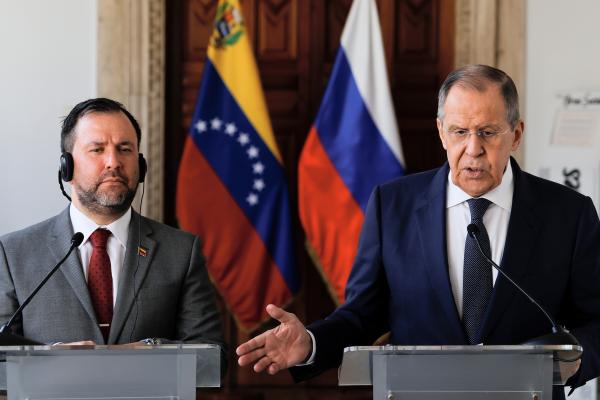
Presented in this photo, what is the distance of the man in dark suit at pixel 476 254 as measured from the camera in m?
2.57

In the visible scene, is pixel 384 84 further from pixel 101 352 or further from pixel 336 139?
pixel 101 352

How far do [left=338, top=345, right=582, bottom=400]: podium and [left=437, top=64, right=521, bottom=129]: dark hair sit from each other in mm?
817

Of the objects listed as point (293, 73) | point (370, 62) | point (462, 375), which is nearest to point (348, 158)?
point (370, 62)

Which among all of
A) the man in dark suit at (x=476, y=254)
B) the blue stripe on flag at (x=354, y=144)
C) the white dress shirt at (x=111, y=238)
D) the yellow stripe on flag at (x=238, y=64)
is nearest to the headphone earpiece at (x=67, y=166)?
the white dress shirt at (x=111, y=238)

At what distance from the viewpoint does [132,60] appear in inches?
194

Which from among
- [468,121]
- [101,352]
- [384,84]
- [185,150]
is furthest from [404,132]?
[101,352]

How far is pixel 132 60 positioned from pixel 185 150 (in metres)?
0.58

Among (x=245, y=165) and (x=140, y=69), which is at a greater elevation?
(x=140, y=69)

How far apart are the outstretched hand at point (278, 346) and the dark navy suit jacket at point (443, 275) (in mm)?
98

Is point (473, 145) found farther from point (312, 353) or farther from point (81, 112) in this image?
point (81, 112)

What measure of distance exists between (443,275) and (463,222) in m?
0.18

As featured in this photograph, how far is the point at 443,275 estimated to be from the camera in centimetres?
260

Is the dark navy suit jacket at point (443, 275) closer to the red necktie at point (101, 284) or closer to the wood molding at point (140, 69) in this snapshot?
the red necktie at point (101, 284)

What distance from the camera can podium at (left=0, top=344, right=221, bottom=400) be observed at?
203 centimetres
